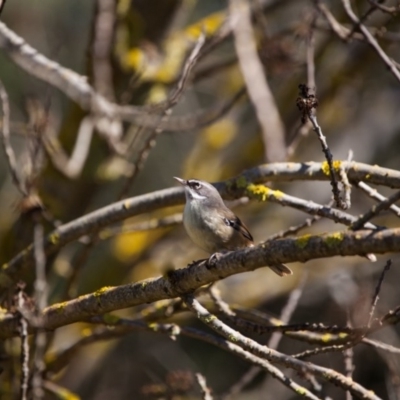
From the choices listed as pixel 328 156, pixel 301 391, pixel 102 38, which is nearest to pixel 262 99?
pixel 328 156

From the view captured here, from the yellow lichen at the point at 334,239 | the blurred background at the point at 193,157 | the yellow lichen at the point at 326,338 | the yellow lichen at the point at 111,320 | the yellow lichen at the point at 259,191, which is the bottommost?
the yellow lichen at the point at 334,239

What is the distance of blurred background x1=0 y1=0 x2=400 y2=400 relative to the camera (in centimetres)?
497

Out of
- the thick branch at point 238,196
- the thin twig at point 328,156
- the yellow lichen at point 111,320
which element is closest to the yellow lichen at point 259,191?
the thick branch at point 238,196

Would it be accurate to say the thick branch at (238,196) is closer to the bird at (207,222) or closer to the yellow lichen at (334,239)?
the bird at (207,222)

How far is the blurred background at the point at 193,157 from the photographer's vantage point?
4.97 metres

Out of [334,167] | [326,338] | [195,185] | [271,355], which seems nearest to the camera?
[271,355]

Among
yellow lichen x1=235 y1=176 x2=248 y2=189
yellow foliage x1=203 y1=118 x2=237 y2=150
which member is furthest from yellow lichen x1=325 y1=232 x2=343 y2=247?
yellow foliage x1=203 y1=118 x2=237 y2=150

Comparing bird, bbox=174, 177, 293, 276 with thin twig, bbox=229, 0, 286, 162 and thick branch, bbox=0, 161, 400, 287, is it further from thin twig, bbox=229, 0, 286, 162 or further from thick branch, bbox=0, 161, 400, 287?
thin twig, bbox=229, 0, 286, 162

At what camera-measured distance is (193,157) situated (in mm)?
6633

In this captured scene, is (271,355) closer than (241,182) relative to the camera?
Yes

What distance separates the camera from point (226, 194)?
394 centimetres

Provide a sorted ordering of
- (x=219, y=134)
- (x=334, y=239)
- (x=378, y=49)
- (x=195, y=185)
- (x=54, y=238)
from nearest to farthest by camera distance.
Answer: (x=334, y=239), (x=378, y=49), (x=54, y=238), (x=195, y=185), (x=219, y=134)

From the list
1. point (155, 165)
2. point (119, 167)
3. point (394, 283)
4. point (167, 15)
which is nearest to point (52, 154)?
point (119, 167)

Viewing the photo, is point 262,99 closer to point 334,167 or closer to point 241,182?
point 334,167
